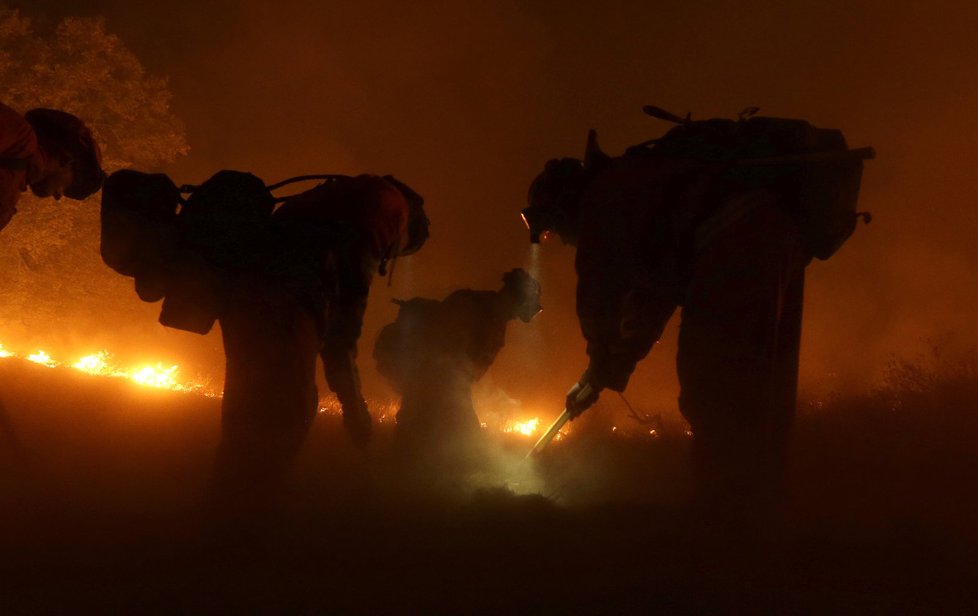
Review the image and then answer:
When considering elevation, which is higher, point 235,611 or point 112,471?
point 112,471

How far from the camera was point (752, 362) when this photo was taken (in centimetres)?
238

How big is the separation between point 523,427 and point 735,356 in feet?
16.2

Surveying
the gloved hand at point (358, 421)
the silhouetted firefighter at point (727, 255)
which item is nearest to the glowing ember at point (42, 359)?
the gloved hand at point (358, 421)

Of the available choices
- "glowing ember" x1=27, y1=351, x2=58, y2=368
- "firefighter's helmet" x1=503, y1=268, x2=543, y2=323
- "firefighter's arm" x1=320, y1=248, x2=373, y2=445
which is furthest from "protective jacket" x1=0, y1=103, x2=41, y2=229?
"glowing ember" x1=27, y1=351, x2=58, y2=368

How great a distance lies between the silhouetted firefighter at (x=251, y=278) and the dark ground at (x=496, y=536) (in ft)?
1.06

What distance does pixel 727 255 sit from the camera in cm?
252

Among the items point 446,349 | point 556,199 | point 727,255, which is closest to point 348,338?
point 556,199

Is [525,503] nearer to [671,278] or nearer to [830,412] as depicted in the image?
[671,278]

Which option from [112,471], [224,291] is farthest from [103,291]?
[224,291]

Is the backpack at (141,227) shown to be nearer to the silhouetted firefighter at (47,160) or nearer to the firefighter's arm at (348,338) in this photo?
the firefighter's arm at (348,338)

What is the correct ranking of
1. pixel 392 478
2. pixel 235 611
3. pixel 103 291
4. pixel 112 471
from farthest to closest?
pixel 103 291 → pixel 392 478 → pixel 112 471 → pixel 235 611

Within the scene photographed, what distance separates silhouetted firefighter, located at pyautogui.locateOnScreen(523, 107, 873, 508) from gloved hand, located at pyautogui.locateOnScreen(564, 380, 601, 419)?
0.44m

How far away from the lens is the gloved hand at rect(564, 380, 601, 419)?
3909mm

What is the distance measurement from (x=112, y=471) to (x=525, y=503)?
2.04 m
